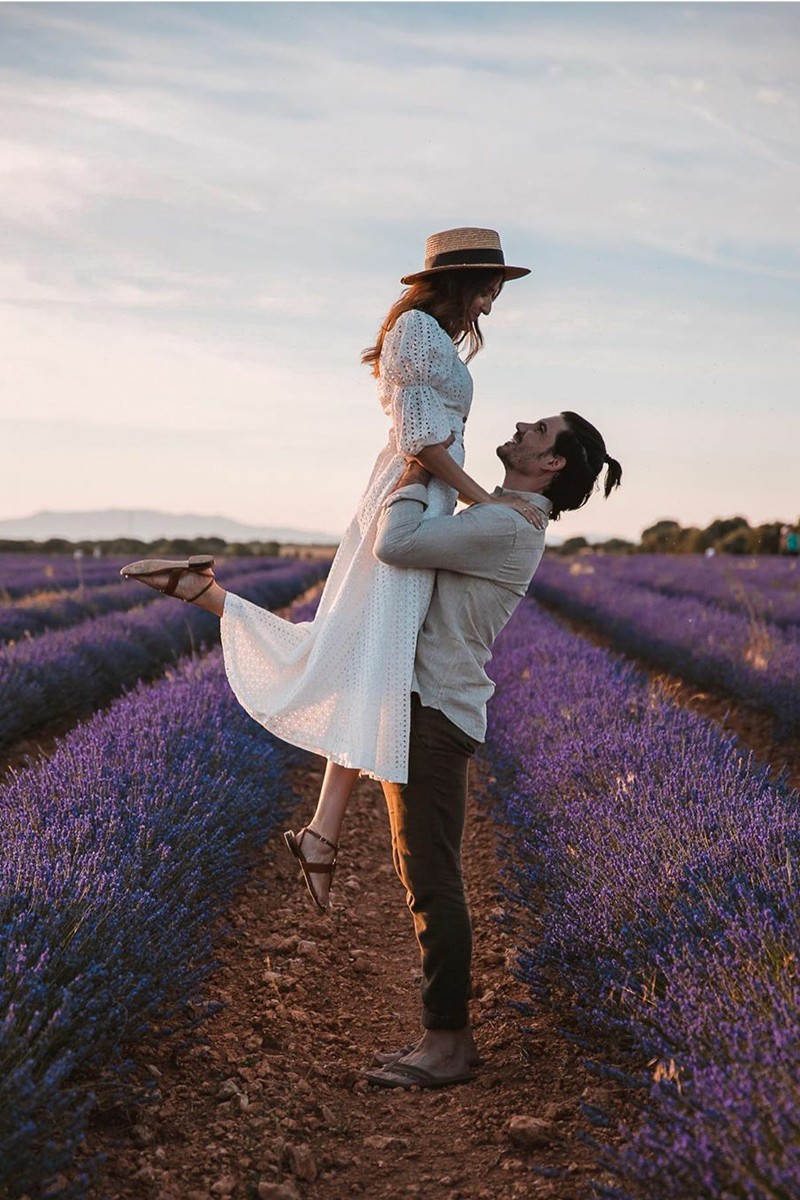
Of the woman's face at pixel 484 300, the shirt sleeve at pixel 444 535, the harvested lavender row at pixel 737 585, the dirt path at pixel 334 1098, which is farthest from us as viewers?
the harvested lavender row at pixel 737 585

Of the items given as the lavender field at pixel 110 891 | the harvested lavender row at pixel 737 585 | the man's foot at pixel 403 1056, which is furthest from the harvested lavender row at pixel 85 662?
the harvested lavender row at pixel 737 585

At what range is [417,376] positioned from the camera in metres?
2.37

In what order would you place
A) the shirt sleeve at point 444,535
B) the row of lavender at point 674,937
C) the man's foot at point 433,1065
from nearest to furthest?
the row of lavender at point 674,937
the shirt sleeve at point 444,535
the man's foot at point 433,1065

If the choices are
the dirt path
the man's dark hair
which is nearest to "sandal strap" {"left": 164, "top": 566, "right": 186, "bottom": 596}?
the man's dark hair

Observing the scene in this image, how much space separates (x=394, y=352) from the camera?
7.79 feet

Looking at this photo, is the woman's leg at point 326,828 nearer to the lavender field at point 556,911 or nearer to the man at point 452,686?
the man at point 452,686

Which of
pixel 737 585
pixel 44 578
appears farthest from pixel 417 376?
pixel 44 578

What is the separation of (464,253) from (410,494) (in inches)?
22.2

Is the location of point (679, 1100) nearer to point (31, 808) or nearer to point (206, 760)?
point (31, 808)

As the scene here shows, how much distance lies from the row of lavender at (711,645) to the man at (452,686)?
4.44 m

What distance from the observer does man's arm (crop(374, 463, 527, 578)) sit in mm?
2301

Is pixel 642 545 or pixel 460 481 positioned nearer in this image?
pixel 460 481

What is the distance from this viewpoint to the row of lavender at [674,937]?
154 cm

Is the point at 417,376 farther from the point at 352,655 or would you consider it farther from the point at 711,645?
the point at 711,645
